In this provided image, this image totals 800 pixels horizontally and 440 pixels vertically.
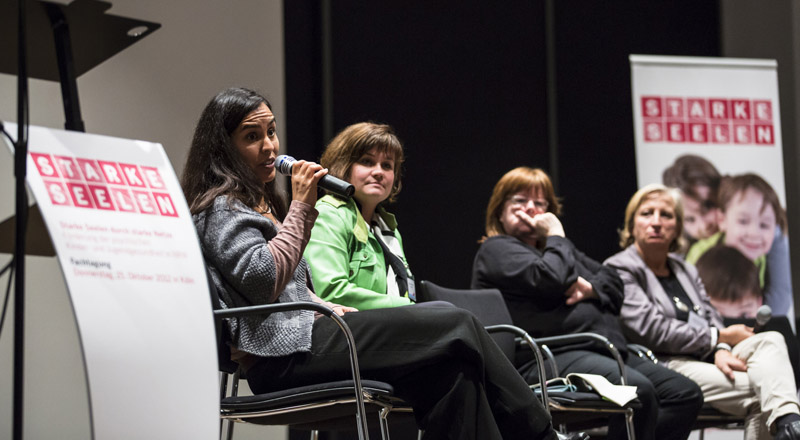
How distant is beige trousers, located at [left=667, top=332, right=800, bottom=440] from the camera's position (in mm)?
3979

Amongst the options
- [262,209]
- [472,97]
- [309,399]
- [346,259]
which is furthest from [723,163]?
[309,399]

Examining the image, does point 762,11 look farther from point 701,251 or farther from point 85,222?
point 85,222

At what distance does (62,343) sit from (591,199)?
3018mm

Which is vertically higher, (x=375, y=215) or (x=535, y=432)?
(x=375, y=215)

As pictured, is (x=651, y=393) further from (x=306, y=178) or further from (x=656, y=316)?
(x=306, y=178)

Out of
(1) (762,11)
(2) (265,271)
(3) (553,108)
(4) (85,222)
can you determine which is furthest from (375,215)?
(1) (762,11)

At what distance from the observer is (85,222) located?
1.80 m

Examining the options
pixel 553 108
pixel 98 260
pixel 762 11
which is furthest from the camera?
pixel 762 11

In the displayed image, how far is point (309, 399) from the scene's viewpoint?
2.40 metres

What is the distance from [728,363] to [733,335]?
196 millimetres

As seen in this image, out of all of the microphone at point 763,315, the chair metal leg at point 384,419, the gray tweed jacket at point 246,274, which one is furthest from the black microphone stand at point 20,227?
the microphone at point 763,315

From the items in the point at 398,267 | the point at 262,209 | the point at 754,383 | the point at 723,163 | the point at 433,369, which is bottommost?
the point at 754,383

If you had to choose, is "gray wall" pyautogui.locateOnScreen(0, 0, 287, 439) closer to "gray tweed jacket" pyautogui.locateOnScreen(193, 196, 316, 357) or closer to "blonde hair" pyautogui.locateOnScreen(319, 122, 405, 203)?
"blonde hair" pyautogui.locateOnScreen(319, 122, 405, 203)

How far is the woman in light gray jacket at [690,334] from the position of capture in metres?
4.03
